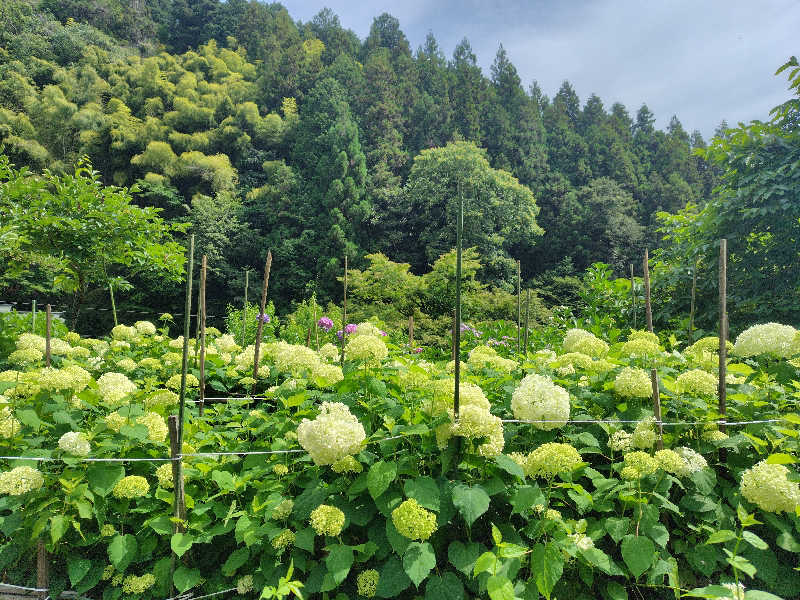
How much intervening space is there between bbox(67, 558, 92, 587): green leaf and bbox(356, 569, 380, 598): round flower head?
934 millimetres

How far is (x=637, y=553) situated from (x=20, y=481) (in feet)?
5.83

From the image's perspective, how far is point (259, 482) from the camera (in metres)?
1.43

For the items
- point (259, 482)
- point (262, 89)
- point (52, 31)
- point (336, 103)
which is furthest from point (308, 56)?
point (259, 482)

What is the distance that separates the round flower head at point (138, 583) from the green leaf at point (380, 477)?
0.80 meters

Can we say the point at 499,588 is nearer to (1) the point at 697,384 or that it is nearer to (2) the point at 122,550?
(1) the point at 697,384

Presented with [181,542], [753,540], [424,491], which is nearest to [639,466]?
[753,540]

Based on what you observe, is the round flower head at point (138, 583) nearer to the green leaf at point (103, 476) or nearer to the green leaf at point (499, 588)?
the green leaf at point (103, 476)

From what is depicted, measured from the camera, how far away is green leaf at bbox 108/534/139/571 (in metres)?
1.34

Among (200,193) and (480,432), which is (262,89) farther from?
(480,432)

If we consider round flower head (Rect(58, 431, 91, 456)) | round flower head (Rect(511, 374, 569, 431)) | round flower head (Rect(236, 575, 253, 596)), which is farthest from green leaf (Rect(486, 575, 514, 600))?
round flower head (Rect(58, 431, 91, 456))

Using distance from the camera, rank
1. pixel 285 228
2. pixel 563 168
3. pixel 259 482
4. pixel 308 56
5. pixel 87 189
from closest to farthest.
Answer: pixel 259 482
pixel 87 189
pixel 285 228
pixel 563 168
pixel 308 56

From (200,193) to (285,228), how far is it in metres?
4.32

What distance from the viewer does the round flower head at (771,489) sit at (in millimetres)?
1185

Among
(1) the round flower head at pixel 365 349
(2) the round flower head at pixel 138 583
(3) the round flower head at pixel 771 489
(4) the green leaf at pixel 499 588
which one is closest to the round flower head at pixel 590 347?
(3) the round flower head at pixel 771 489
